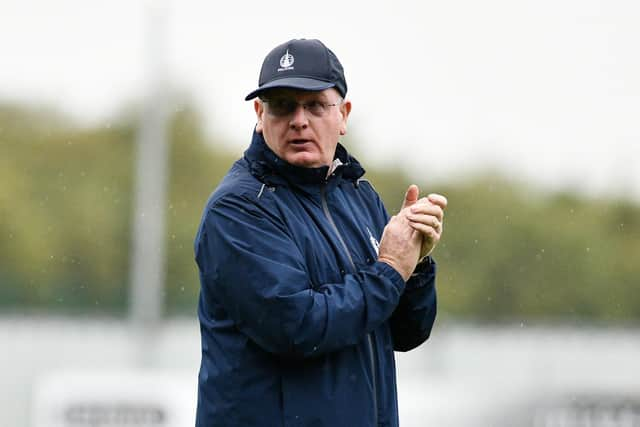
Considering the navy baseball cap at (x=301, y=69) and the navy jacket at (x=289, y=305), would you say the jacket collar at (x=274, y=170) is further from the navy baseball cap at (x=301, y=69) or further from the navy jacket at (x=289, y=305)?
the navy baseball cap at (x=301, y=69)

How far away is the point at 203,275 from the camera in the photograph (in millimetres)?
2787

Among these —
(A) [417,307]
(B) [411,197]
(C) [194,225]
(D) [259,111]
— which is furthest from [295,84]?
(C) [194,225]

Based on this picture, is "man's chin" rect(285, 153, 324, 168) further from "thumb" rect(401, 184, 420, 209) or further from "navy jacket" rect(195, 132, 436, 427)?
"thumb" rect(401, 184, 420, 209)

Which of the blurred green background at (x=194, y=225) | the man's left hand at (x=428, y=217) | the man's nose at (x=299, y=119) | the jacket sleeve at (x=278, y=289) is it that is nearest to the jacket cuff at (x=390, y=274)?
the jacket sleeve at (x=278, y=289)

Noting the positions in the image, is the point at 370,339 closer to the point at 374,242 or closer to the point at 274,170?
the point at 374,242

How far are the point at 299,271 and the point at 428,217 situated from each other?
33cm

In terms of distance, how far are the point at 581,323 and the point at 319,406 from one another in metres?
20.7

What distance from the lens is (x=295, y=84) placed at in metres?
2.79

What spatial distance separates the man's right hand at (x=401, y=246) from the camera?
2.79 meters

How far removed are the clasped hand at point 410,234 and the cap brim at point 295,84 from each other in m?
0.34

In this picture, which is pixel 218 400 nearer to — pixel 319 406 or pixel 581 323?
pixel 319 406

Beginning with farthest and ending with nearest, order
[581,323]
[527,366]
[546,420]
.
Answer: [581,323]
[527,366]
[546,420]

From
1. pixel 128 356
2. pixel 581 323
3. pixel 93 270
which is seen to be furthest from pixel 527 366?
pixel 93 270

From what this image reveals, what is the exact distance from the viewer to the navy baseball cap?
2.81m
